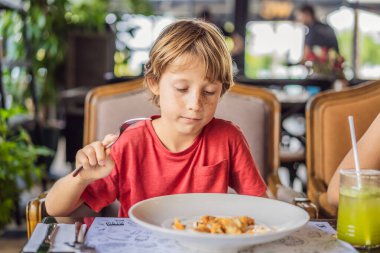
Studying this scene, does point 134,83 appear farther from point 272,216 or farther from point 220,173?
point 272,216

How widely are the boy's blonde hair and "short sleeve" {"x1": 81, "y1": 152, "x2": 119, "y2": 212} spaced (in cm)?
26

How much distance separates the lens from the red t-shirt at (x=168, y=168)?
1367 millimetres

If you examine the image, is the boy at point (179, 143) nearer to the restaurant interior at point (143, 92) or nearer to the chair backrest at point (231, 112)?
the restaurant interior at point (143, 92)

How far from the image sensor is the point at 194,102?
121 centimetres

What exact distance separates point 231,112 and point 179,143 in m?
0.48

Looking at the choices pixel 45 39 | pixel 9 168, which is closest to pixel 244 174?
pixel 9 168

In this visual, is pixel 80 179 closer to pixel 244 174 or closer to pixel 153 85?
pixel 153 85

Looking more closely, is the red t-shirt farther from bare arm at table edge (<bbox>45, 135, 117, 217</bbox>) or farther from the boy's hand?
the boy's hand

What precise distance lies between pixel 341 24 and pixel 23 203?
616 cm

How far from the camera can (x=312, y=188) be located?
1735 mm

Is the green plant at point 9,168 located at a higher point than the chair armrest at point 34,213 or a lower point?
lower

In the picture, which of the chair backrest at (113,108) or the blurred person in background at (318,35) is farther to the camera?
the blurred person in background at (318,35)

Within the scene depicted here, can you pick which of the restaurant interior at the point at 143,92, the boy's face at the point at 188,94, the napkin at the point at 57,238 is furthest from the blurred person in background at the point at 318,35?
the napkin at the point at 57,238

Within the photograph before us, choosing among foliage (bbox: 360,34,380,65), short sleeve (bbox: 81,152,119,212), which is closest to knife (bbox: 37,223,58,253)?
short sleeve (bbox: 81,152,119,212)
